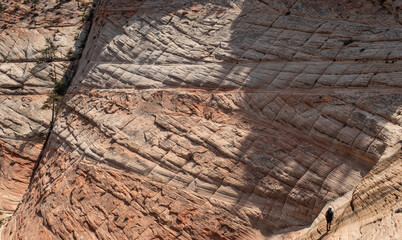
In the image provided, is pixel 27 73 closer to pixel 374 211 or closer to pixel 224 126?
pixel 224 126

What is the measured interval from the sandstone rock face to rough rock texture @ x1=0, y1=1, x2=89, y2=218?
1.60 m

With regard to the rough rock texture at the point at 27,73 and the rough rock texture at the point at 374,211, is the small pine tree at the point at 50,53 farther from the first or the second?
the rough rock texture at the point at 374,211

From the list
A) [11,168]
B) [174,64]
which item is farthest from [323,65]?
[11,168]

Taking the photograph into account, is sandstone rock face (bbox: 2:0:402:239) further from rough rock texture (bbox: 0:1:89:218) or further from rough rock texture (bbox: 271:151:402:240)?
rough rock texture (bbox: 0:1:89:218)

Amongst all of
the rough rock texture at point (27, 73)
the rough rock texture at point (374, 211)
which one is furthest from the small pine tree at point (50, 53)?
the rough rock texture at point (374, 211)

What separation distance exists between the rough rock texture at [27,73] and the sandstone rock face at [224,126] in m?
1.60

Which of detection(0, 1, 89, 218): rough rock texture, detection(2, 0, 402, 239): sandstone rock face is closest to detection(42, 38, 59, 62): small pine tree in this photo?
detection(0, 1, 89, 218): rough rock texture

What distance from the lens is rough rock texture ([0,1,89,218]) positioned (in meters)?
25.1

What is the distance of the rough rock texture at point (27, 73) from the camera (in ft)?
82.3

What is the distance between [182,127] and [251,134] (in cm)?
350

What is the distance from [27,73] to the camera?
94.8ft

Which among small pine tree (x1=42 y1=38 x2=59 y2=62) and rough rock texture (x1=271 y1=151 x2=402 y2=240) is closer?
rough rock texture (x1=271 y1=151 x2=402 y2=240)

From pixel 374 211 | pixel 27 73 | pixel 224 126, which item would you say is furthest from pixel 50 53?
pixel 374 211

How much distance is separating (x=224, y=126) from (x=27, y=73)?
1646cm
